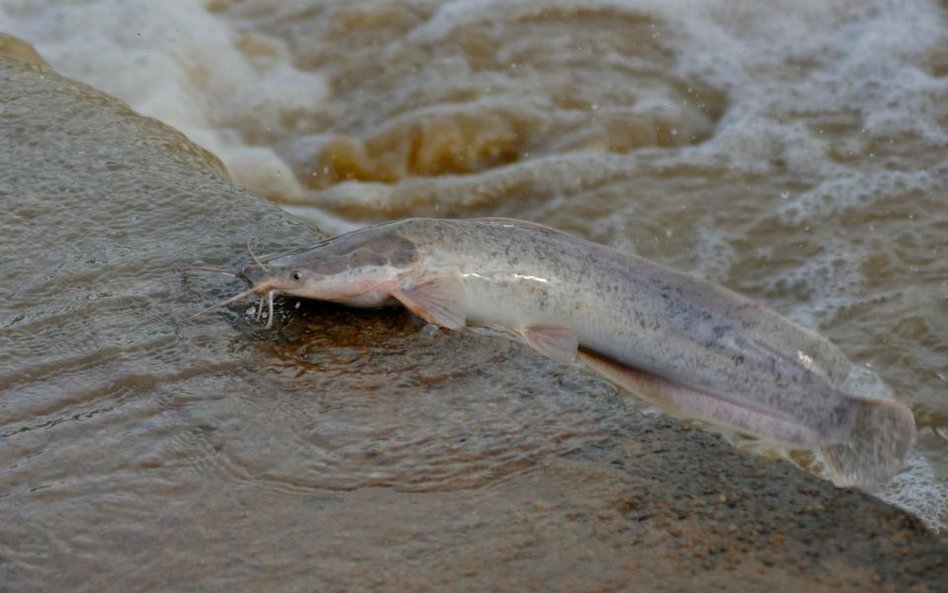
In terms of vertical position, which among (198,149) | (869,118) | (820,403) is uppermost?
(869,118)

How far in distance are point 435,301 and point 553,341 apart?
0.38 meters

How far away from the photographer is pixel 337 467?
9.92ft

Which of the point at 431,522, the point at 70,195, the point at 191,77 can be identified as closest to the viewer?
the point at 431,522

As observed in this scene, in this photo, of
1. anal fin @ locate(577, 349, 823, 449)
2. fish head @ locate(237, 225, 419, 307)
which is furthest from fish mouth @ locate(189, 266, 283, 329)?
anal fin @ locate(577, 349, 823, 449)

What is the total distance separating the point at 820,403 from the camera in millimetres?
3416

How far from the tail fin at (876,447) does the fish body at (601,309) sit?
0.13 meters

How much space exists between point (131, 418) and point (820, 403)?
193cm

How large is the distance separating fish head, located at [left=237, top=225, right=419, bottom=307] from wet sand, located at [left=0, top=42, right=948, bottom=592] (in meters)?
0.13

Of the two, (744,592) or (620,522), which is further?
(620,522)

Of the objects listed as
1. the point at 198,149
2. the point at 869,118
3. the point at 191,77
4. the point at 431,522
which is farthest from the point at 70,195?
the point at 869,118

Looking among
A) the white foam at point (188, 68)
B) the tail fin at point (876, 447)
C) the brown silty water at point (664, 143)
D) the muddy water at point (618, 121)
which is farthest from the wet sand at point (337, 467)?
the white foam at point (188, 68)

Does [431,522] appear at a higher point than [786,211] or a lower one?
lower

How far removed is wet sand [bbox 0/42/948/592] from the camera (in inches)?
106

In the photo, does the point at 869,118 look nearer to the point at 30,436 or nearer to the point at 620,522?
the point at 620,522
